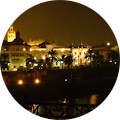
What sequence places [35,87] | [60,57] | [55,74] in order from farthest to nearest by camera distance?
[60,57], [55,74], [35,87]

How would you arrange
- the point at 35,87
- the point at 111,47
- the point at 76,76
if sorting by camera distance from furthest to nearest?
the point at 111,47, the point at 76,76, the point at 35,87

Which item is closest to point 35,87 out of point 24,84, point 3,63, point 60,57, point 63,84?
point 24,84

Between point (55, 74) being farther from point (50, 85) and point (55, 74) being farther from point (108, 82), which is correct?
point (108, 82)

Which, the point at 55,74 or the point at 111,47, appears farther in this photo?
the point at 111,47

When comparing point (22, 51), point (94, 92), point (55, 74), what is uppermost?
point (22, 51)

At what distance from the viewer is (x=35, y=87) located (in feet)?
22.7

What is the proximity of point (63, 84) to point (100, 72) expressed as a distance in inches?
117

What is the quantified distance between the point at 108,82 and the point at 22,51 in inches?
298

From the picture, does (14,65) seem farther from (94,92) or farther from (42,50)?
(94,92)

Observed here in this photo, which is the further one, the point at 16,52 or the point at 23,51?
the point at 23,51

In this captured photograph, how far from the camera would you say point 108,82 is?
28.3 ft

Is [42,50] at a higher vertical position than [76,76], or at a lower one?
higher

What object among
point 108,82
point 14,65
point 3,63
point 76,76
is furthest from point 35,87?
point 14,65

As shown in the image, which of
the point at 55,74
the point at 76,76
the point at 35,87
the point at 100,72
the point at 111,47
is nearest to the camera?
the point at 35,87
